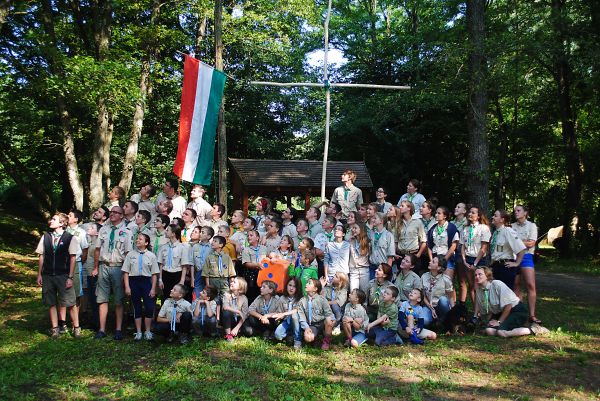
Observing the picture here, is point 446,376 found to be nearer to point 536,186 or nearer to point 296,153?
point 296,153

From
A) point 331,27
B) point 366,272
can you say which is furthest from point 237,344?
point 331,27

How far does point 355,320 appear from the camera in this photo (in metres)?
6.79

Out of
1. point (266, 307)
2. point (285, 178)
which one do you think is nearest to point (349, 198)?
point (266, 307)

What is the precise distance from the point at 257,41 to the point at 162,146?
225 inches

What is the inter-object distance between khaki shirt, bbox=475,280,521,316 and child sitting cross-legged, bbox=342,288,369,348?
167 centimetres

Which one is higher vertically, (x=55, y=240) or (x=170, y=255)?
(x=55, y=240)

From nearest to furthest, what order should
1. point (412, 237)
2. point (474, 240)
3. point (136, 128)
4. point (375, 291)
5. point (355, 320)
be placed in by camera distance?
point (355, 320) < point (375, 291) < point (474, 240) < point (412, 237) < point (136, 128)

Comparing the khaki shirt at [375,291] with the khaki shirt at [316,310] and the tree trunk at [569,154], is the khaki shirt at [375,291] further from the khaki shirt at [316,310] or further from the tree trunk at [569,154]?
the tree trunk at [569,154]

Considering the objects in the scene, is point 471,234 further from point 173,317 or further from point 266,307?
point 173,317

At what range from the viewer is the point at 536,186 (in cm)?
2484

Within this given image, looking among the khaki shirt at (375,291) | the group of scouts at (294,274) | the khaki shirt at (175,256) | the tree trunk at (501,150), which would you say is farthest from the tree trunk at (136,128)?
the tree trunk at (501,150)

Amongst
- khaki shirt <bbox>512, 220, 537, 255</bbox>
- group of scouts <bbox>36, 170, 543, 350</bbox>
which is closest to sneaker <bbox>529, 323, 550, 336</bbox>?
group of scouts <bbox>36, 170, 543, 350</bbox>

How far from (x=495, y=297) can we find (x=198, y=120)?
18.2 feet

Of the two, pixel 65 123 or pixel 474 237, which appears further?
pixel 65 123
